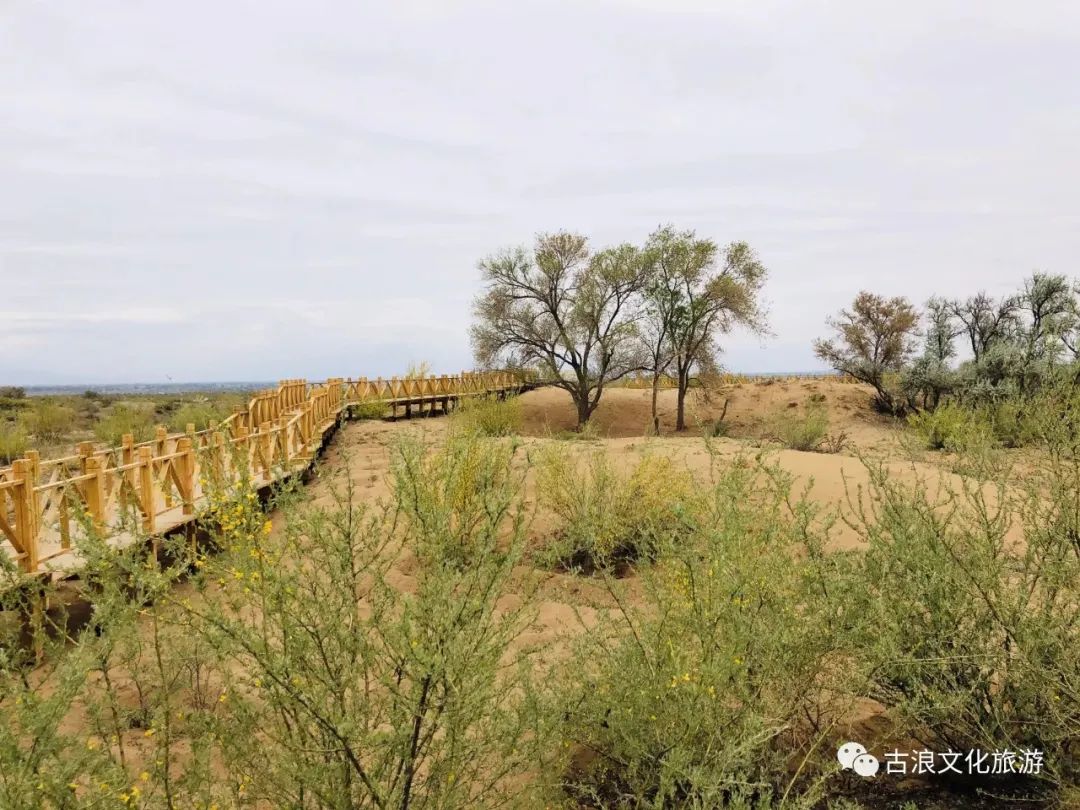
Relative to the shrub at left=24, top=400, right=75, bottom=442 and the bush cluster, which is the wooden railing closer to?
the bush cluster

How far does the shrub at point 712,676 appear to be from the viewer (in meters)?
3.33

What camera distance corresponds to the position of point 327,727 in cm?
253

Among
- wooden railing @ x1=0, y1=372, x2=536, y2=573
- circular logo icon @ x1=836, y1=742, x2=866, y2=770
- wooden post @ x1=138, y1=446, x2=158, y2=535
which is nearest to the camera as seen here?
wooden railing @ x1=0, y1=372, x2=536, y2=573

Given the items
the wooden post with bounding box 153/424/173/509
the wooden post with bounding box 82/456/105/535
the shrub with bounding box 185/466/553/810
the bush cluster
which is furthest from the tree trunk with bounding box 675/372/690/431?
the shrub with bounding box 185/466/553/810

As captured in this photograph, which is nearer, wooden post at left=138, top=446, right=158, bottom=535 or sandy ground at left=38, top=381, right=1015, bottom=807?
sandy ground at left=38, top=381, right=1015, bottom=807

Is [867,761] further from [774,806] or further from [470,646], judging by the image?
[470,646]

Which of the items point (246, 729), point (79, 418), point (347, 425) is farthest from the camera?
point (79, 418)

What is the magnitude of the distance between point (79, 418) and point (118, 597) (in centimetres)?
3148

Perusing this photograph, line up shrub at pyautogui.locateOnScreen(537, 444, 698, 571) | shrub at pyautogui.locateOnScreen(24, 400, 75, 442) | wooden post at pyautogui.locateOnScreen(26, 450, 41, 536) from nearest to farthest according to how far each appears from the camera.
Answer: wooden post at pyautogui.locateOnScreen(26, 450, 41, 536)
shrub at pyautogui.locateOnScreen(537, 444, 698, 571)
shrub at pyautogui.locateOnScreen(24, 400, 75, 442)

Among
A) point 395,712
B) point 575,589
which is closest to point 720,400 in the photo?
point 575,589

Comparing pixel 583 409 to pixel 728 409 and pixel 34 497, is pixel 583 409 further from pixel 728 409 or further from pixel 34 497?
pixel 34 497

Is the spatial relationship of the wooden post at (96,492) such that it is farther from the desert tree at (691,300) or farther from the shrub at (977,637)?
the desert tree at (691,300)

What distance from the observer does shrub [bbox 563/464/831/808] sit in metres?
3.33

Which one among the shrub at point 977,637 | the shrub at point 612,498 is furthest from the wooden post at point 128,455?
the shrub at point 977,637
